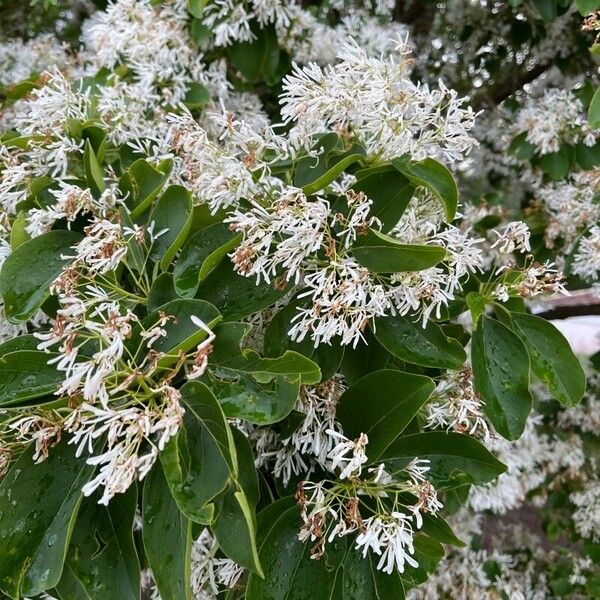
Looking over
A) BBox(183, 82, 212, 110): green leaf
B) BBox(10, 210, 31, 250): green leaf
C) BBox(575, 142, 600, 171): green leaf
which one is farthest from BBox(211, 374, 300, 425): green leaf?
BBox(575, 142, 600, 171): green leaf

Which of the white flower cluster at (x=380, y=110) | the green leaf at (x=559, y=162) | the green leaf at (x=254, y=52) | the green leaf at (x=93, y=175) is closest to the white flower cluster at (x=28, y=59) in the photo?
the green leaf at (x=254, y=52)

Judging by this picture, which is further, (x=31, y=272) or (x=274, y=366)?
(x=31, y=272)

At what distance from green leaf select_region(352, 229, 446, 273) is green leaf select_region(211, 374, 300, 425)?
0.51 feet

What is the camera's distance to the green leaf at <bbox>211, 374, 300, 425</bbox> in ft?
1.97

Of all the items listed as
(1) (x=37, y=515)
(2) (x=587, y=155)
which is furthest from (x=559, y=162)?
(1) (x=37, y=515)

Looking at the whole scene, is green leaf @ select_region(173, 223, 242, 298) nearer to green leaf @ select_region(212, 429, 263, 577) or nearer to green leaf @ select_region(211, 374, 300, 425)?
green leaf @ select_region(211, 374, 300, 425)

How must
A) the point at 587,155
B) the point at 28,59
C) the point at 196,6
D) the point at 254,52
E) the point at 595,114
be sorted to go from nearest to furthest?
the point at 595,114 < the point at 196,6 < the point at 254,52 < the point at 587,155 < the point at 28,59

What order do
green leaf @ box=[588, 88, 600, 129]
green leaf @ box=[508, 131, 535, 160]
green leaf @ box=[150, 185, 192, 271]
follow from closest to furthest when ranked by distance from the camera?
green leaf @ box=[150, 185, 192, 271] → green leaf @ box=[588, 88, 600, 129] → green leaf @ box=[508, 131, 535, 160]

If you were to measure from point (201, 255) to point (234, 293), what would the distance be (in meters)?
0.06

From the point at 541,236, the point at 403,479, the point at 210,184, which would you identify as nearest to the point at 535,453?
the point at 541,236

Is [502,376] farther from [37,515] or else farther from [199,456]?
[37,515]

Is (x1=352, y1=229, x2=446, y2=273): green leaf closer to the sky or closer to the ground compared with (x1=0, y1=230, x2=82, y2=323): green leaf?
closer to the sky

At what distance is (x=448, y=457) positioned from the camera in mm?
737

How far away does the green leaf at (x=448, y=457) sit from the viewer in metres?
0.72
